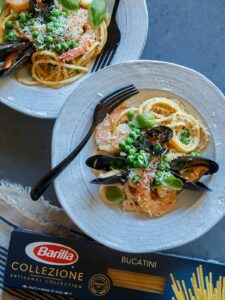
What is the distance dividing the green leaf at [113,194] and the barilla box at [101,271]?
0.87 ft

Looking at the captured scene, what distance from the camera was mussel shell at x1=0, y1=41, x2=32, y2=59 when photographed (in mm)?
2184

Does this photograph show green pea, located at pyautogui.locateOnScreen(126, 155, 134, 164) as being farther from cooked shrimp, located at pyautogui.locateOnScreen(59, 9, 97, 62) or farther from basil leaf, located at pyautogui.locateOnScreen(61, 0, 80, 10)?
basil leaf, located at pyautogui.locateOnScreen(61, 0, 80, 10)

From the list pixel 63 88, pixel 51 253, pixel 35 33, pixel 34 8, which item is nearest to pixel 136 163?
pixel 63 88

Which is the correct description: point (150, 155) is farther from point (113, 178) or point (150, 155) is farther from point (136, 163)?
point (113, 178)

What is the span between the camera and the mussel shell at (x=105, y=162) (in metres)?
2.11

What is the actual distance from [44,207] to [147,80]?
0.80m

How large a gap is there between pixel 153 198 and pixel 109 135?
33 cm

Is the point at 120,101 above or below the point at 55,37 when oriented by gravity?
below

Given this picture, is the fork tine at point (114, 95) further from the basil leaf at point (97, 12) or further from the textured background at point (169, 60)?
the textured background at point (169, 60)

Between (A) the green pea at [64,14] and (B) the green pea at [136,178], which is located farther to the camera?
(A) the green pea at [64,14]

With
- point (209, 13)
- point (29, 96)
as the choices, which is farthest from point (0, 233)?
point (209, 13)

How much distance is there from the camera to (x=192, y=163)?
2111 millimetres

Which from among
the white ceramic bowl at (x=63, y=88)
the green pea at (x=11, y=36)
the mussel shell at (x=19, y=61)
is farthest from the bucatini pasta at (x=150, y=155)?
the green pea at (x=11, y=36)

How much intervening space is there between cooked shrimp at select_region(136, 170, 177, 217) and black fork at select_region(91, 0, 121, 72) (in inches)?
21.5
